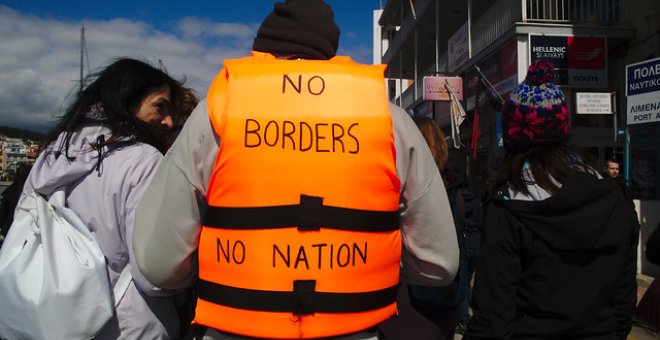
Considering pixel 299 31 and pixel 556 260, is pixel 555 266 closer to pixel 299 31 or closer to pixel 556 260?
pixel 556 260

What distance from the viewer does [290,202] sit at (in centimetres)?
138

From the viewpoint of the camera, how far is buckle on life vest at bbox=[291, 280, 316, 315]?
139 cm

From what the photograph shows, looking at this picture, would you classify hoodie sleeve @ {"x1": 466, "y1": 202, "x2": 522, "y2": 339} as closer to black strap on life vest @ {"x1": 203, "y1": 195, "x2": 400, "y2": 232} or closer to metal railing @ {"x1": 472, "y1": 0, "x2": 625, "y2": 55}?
black strap on life vest @ {"x1": 203, "y1": 195, "x2": 400, "y2": 232}

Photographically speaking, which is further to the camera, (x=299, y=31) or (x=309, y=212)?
(x=299, y=31)

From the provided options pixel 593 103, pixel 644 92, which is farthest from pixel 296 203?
pixel 593 103

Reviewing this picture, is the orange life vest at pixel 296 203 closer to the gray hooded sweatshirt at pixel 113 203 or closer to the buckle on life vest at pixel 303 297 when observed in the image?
the buckle on life vest at pixel 303 297

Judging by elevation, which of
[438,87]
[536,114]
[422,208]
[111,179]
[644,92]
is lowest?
[422,208]

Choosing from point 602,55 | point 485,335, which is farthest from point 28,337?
point 602,55

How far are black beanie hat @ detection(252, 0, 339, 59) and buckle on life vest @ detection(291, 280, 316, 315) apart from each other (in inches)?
29.3

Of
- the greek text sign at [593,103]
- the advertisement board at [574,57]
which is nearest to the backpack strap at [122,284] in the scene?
the greek text sign at [593,103]

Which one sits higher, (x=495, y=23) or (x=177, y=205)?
(x=495, y=23)

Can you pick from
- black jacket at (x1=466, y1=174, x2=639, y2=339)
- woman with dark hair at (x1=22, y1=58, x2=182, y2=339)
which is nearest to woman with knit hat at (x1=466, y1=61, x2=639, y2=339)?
black jacket at (x1=466, y1=174, x2=639, y2=339)

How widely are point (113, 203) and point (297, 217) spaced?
2.64 feet

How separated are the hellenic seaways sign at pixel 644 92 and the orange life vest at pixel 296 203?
676 cm
